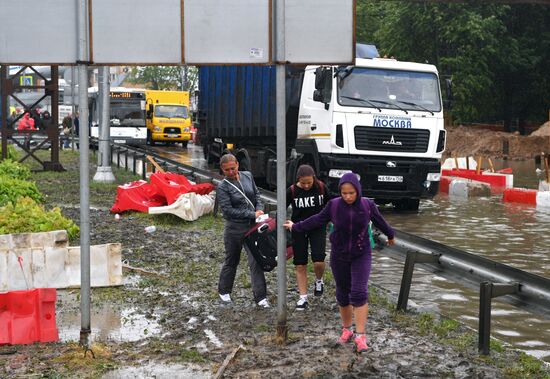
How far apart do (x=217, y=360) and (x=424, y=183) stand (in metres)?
12.1

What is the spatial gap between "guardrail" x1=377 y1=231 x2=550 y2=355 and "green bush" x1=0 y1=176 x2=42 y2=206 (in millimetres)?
7961

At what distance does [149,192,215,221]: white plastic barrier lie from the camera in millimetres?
15227

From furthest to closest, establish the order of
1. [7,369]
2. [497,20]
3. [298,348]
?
[497,20] < [298,348] < [7,369]

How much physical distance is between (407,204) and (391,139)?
2.09 metres

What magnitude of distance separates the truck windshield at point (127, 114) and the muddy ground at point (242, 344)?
116 feet

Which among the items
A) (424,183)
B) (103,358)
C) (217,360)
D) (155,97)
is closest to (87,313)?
(103,358)

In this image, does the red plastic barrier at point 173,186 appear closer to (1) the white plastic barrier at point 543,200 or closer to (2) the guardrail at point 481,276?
(2) the guardrail at point 481,276

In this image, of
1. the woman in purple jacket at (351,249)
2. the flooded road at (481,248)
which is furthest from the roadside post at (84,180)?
the flooded road at (481,248)

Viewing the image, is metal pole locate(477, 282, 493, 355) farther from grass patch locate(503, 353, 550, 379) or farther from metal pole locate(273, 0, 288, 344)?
metal pole locate(273, 0, 288, 344)

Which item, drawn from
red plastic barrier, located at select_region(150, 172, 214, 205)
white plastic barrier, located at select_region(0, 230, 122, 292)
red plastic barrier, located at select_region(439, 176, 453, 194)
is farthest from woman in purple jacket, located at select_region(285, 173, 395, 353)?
red plastic barrier, located at select_region(439, 176, 453, 194)

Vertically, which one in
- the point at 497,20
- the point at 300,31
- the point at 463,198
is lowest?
the point at 463,198

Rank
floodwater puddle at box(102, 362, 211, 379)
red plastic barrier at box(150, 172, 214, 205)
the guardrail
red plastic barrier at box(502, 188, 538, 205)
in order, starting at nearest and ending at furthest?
floodwater puddle at box(102, 362, 211, 379)
the guardrail
red plastic barrier at box(150, 172, 214, 205)
red plastic barrier at box(502, 188, 538, 205)

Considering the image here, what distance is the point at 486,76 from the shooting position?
49531mm

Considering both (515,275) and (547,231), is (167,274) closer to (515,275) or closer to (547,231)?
(515,275)
